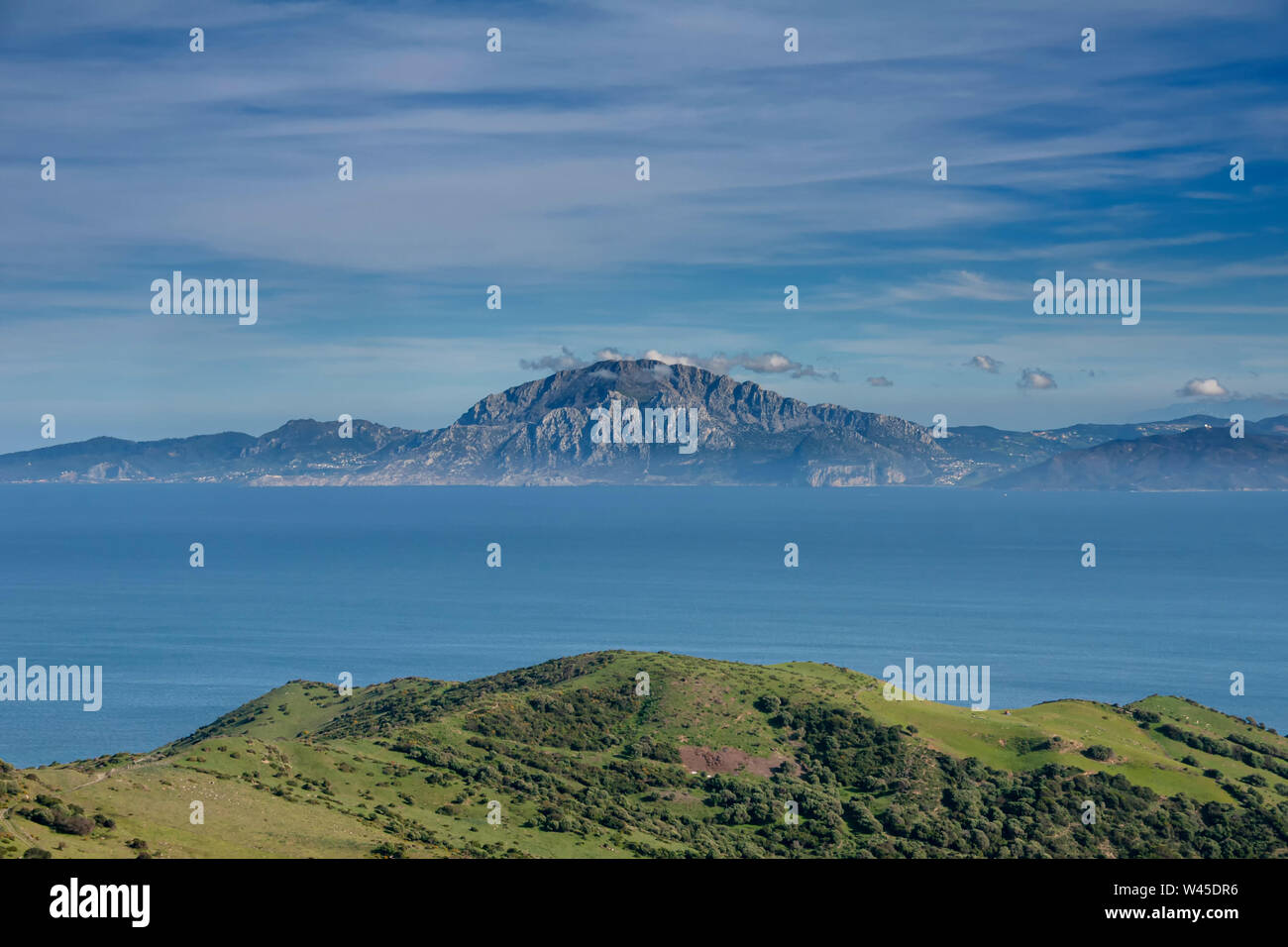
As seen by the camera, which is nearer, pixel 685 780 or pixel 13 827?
pixel 13 827

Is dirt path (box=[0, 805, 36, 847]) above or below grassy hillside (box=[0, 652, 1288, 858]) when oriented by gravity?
above

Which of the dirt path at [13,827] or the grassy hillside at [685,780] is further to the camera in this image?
the grassy hillside at [685,780]

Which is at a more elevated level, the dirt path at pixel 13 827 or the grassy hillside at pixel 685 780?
the dirt path at pixel 13 827

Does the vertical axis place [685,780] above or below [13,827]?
below

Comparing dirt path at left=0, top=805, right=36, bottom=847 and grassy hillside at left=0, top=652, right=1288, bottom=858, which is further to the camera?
grassy hillside at left=0, top=652, right=1288, bottom=858
